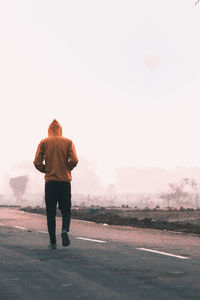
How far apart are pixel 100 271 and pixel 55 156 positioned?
3.02 metres

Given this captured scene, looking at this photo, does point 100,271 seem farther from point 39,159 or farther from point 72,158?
point 39,159

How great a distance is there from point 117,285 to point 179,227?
439 inches

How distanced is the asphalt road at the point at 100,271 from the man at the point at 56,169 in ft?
1.74

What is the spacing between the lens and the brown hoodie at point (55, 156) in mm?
9453

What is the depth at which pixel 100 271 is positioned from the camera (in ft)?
22.9

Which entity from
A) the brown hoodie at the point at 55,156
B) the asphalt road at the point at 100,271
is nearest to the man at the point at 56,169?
the brown hoodie at the point at 55,156

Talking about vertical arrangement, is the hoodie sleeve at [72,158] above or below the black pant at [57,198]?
above

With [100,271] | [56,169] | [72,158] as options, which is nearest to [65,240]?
[56,169]

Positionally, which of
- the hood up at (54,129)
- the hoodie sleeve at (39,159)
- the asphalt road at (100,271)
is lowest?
the asphalt road at (100,271)

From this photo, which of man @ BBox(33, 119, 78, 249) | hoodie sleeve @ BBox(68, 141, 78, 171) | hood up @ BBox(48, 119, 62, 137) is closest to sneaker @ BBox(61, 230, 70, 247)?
man @ BBox(33, 119, 78, 249)

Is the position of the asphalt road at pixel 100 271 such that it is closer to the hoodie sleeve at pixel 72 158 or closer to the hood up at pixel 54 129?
the hoodie sleeve at pixel 72 158

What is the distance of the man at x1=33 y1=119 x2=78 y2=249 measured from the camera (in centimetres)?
945

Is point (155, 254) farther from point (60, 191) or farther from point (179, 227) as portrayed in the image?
point (179, 227)

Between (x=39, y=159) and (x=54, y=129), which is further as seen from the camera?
(x=54, y=129)
